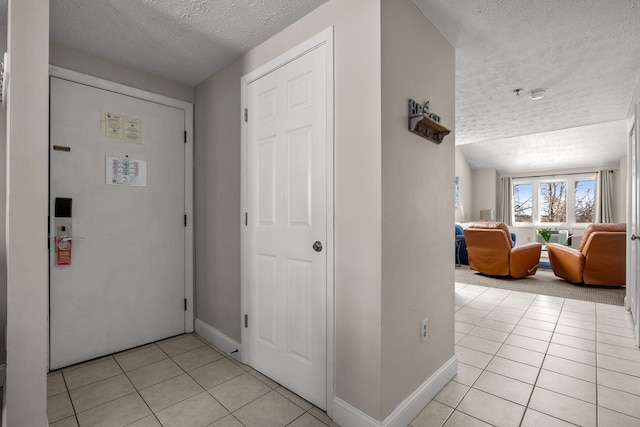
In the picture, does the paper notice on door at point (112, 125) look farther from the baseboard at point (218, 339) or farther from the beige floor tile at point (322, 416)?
the beige floor tile at point (322, 416)

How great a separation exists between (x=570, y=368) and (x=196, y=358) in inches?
107

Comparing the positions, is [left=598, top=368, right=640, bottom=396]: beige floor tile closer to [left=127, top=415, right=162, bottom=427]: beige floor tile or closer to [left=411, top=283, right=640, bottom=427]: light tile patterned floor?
[left=411, top=283, right=640, bottom=427]: light tile patterned floor

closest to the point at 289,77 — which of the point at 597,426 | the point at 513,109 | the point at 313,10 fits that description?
the point at 313,10

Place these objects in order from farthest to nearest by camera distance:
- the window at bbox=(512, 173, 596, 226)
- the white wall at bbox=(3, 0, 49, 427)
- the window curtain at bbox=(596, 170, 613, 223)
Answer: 1. the window at bbox=(512, 173, 596, 226)
2. the window curtain at bbox=(596, 170, 613, 223)
3. the white wall at bbox=(3, 0, 49, 427)

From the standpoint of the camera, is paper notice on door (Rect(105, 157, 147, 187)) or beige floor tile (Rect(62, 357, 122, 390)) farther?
paper notice on door (Rect(105, 157, 147, 187))

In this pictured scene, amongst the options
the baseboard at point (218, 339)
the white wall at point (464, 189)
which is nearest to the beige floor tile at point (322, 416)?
the baseboard at point (218, 339)

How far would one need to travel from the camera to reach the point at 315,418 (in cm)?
170

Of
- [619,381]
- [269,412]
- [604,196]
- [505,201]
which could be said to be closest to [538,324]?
[619,381]

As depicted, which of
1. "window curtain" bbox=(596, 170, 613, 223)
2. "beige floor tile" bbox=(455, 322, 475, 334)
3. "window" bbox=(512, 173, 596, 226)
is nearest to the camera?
"beige floor tile" bbox=(455, 322, 475, 334)

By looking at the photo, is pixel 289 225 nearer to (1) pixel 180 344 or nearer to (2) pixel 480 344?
(1) pixel 180 344

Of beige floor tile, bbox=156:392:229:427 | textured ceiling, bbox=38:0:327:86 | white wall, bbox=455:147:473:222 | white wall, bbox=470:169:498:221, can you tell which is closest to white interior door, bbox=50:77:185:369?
textured ceiling, bbox=38:0:327:86

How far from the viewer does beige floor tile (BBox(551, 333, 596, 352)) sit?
2605mm

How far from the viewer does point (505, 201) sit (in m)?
9.25

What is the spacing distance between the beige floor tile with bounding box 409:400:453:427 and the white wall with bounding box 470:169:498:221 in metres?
8.63
